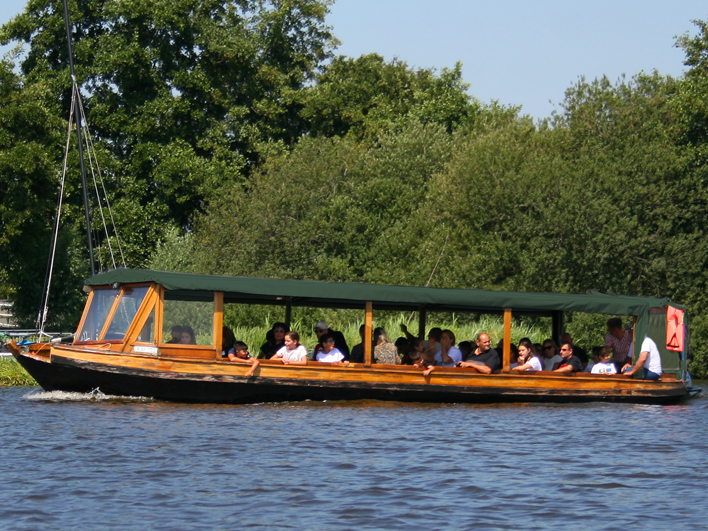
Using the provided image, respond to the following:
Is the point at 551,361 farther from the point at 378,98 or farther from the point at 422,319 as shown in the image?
the point at 378,98

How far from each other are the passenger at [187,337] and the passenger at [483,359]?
14.8ft

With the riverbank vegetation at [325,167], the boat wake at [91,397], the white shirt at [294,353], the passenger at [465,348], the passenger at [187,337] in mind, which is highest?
the riverbank vegetation at [325,167]

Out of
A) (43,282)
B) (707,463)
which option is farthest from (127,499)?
(43,282)

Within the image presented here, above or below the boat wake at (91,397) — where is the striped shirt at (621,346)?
above

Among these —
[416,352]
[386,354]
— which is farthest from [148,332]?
[416,352]

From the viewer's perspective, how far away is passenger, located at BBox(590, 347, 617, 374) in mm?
19531

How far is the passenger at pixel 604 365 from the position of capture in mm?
19531

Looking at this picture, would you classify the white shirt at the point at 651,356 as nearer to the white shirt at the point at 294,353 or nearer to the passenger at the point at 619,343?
the passenger at the point at 619,343

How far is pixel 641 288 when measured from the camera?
33.8 meters

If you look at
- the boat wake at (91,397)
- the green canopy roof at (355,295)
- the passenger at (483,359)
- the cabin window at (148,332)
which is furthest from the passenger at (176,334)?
the passenger at (483,359)

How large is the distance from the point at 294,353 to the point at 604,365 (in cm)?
557

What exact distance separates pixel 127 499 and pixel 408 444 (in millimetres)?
4564

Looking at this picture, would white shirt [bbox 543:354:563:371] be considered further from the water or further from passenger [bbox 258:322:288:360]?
passenger [bbox 258:322:288:360]

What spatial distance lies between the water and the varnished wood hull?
10.5 inches
